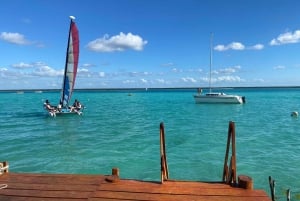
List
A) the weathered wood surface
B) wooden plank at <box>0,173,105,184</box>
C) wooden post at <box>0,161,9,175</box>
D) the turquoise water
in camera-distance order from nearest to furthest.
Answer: the weathered wood surface → wooden plank at <box>0,173,105,184</box> → wooden post at <box>0,161,9,175</box> → the turquoise water

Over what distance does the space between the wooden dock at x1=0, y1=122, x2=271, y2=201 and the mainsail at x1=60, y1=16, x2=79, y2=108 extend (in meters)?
29.0

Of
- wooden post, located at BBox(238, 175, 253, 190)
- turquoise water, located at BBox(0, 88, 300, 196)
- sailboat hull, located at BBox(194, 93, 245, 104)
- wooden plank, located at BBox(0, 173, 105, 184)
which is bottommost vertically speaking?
turquoise water, located at BBox(0, 88, 300, 196)

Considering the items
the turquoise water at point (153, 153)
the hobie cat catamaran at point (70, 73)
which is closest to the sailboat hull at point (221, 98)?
the hobie cat catamaran at point (70, 73)

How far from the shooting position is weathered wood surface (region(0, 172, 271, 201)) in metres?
6.19

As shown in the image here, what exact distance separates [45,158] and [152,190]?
34.8 feet

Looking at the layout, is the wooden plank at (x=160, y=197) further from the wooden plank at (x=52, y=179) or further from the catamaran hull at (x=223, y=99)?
the catamaran hull at (x=223, y=99)

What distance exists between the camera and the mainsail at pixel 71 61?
1369 inches

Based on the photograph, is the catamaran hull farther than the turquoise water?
Yes

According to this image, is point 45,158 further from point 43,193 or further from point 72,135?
point 43,193

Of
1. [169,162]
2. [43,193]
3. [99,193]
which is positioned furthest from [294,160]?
[43,193]

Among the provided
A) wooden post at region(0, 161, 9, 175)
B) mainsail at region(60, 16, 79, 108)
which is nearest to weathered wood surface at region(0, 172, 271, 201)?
wooden post at region(0, 161, 9, 175)

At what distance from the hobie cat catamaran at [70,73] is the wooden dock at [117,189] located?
29014 millimetres

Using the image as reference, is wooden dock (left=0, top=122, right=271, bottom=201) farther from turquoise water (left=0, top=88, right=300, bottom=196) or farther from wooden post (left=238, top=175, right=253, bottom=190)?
turquoise water (left=0, top=88, right=300, bottom=196)

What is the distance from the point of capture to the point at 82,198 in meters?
→ 6.22
